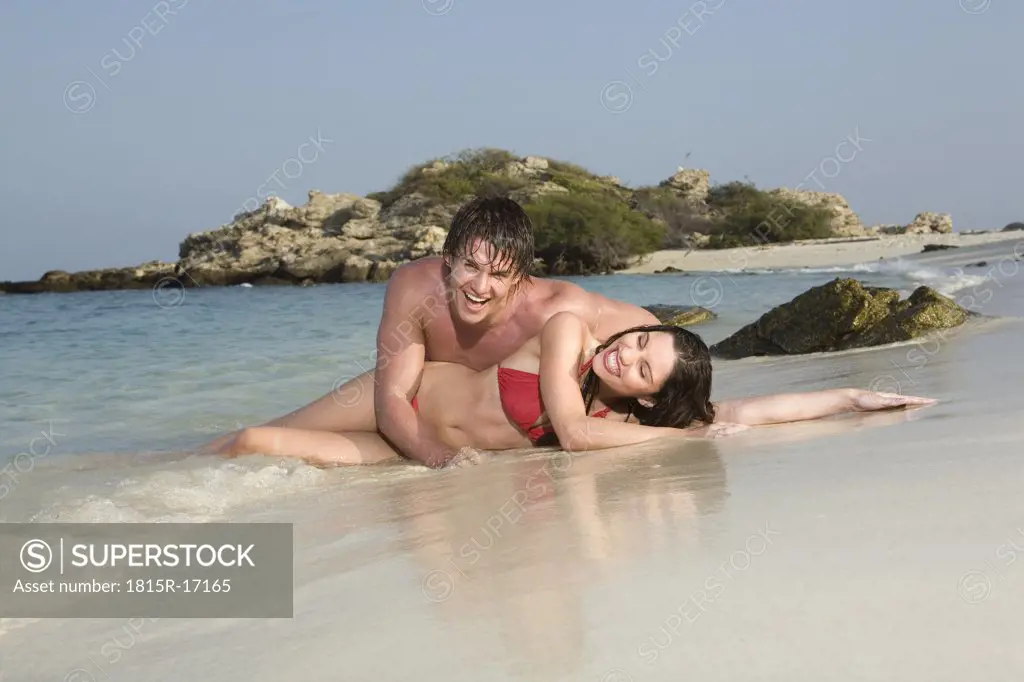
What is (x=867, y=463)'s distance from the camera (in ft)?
10.2

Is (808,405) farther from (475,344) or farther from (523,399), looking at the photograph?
(475,344)

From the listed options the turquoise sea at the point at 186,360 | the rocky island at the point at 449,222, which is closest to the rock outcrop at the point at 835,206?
the rocky island at the point at 449,222

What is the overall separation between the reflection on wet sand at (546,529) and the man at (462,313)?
662 mm

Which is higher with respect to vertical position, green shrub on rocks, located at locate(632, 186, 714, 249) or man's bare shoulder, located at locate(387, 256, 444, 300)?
green shrub on rocks, located at locate(632, 186, 714, 249)

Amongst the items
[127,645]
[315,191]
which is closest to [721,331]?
[127,645]

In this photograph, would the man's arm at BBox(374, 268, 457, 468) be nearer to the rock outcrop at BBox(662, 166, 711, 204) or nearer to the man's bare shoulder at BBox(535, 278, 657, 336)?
the man's bare shoulder at BBox(535, 278, 657, 336)

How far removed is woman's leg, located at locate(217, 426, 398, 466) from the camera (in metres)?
4.83

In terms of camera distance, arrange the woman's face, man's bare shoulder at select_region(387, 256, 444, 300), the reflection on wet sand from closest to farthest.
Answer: the reflection on wet sand → the woman's face → man's bare shoulder at select_region(387, 256, 444, 300)

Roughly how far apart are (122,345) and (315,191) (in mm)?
32860

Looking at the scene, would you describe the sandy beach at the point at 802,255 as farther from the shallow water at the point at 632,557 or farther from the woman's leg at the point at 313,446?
the shallow water at the point at 632,557

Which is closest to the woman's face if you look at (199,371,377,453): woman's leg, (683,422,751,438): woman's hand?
(683,422,751,438): woman's hand

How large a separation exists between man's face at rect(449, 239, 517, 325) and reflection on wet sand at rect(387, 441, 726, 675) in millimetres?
698

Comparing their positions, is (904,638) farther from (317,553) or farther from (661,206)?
(661,206)

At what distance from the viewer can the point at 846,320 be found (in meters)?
7.27
